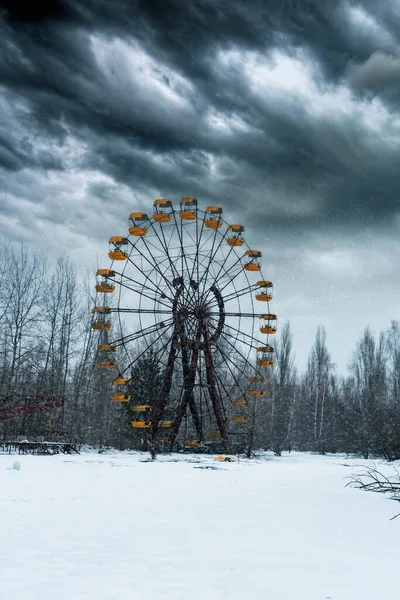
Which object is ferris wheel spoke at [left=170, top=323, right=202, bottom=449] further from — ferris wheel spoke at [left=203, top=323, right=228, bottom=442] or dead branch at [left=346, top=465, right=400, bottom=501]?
dead branch at [left=346, top=465, right=400, bottom=501]

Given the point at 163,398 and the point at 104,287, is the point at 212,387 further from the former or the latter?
the point at 104,287

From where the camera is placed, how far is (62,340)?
3572 cm

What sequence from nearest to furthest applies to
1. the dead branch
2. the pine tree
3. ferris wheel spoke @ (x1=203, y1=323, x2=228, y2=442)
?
the dead branch → ferris wheel spoke @ (x1=203, y1=323, x2=228, y2=442) → the pine tree

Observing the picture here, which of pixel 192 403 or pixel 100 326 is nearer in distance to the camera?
pixel 192 403

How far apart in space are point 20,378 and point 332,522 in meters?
30.8

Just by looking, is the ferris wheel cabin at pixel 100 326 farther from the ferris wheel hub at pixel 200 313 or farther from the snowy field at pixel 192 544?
the snowy field at pixel 192 544

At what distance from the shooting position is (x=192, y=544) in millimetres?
6070

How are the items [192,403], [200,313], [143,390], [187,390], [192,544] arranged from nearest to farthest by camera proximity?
[192,544] → [187,390] → [192,403] → [200,313] → [143,390]

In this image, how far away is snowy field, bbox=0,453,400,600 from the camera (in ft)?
14.4

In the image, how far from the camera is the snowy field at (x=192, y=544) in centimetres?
438

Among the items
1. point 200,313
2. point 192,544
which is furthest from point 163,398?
point 192,544

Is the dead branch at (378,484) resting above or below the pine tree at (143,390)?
below

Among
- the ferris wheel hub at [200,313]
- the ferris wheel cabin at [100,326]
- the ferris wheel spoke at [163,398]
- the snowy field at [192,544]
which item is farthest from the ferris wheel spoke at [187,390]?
the snowy field at [192,544]

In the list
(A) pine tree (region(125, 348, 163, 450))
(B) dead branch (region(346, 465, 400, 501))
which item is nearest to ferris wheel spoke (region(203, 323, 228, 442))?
(A) pine tree (region(125, 348, 163, 450))
